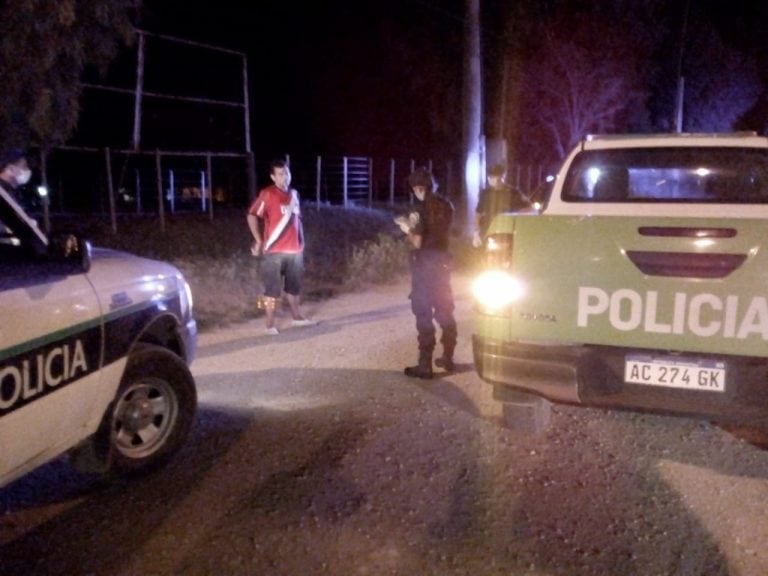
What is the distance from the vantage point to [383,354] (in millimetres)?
7887

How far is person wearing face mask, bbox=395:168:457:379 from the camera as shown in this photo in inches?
267

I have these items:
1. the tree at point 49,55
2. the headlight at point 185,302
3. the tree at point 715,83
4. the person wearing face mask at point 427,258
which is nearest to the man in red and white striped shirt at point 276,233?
the person wearing face mask at point 427,258

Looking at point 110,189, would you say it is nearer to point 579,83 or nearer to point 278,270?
point 278,270

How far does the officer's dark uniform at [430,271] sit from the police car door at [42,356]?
123 inches

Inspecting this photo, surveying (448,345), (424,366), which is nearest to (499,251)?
(424,366)

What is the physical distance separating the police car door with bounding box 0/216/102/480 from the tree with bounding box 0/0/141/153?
5648 mm

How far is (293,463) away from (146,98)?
41.5ft

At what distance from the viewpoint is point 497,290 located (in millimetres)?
4793

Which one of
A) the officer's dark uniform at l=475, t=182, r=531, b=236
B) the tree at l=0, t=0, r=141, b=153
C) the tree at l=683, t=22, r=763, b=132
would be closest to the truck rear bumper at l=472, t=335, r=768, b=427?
the officer's dark uniform at l=475, t=182, r=531, b=236

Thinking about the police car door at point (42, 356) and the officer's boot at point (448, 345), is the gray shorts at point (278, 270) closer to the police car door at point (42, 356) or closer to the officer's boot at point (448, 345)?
the officer's boot at point (448, 345)

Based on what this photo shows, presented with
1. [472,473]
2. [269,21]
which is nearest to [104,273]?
[472,473]

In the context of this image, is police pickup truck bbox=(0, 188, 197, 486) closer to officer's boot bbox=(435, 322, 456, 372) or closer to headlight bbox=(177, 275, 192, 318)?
headlight bbox=(177, 275, 192, 318)

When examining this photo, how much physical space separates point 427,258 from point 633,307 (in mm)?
2584

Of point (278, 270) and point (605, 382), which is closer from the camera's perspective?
point (605, 382)
